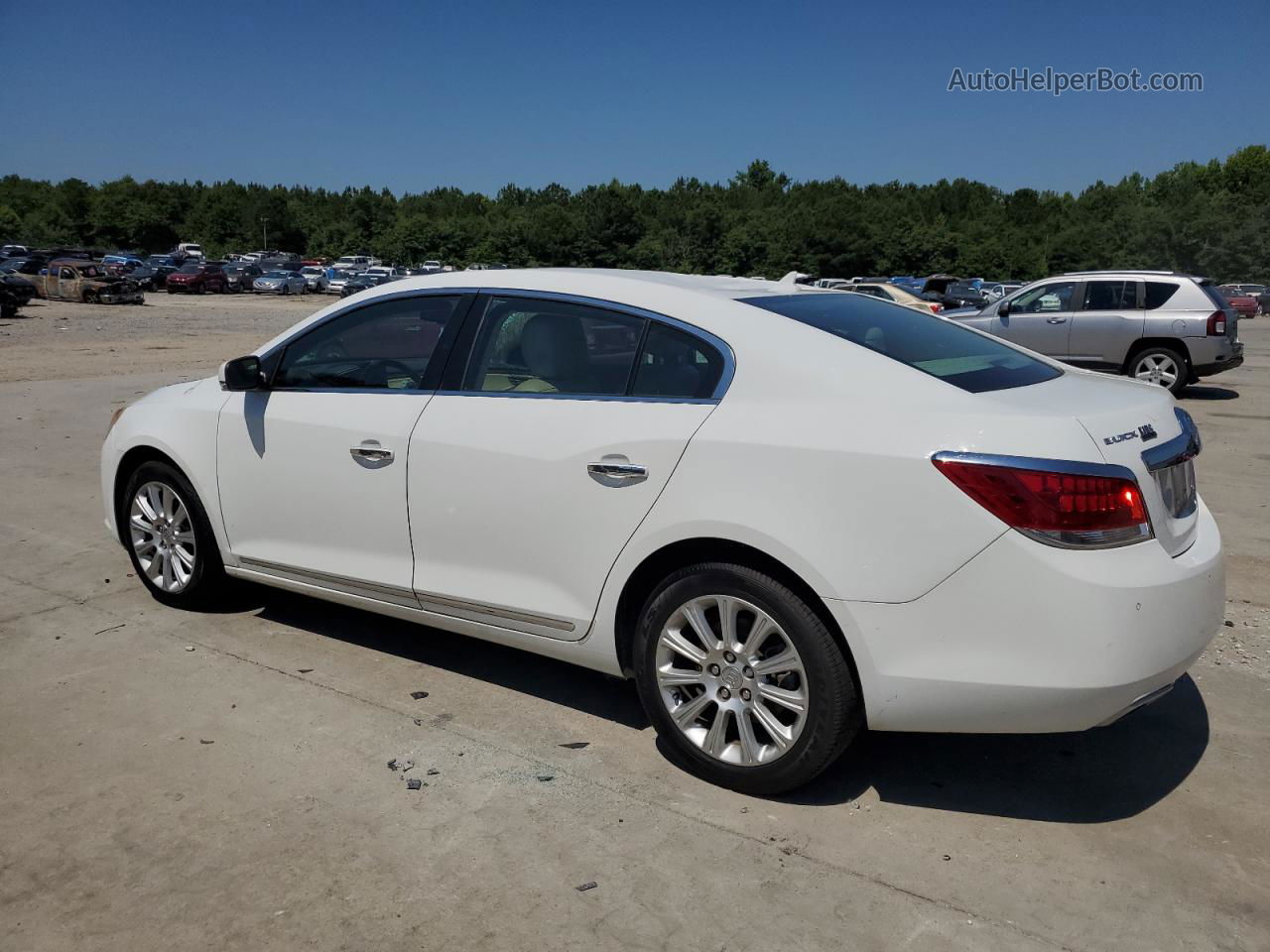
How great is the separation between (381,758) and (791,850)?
1.47 m

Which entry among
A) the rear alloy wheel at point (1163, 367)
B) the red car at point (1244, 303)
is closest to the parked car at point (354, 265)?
the red car at point (1244, 303)

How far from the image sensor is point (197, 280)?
186ft

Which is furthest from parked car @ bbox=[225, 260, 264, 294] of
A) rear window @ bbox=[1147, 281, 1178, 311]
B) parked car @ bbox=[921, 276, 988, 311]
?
rear window @ bbox=[1147, 281, 1178, 311]

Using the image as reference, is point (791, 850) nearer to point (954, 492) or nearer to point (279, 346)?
point (954, 492)

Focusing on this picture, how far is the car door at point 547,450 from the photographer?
3.62m

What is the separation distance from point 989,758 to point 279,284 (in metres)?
59.4

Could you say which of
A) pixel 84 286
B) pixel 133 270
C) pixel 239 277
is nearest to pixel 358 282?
pixel 239 277

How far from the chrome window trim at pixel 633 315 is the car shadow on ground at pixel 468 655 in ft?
4.16

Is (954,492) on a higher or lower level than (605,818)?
higher

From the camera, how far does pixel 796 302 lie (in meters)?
3.95

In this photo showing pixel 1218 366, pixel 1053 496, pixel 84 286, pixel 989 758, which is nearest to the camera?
pixel 1053 496

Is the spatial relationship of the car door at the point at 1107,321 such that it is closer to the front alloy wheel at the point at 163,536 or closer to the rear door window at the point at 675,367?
the rear door window at the point at 675,367

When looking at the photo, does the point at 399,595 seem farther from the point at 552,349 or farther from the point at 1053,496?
the point at 1053,496

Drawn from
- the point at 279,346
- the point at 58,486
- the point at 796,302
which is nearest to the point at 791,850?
the point at 796,302
